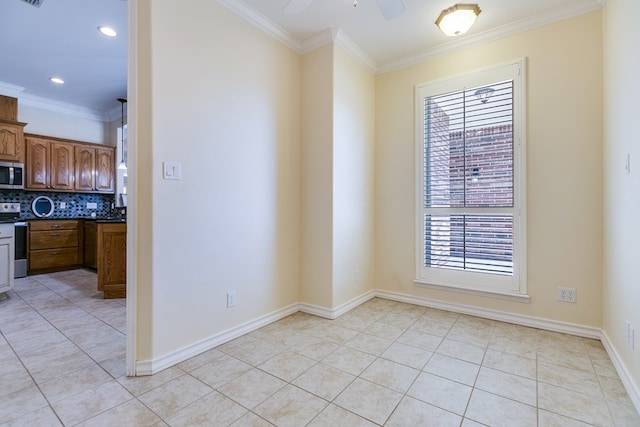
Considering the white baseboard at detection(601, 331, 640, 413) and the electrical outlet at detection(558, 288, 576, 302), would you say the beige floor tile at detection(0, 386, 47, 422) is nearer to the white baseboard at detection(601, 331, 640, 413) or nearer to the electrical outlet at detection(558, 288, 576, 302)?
the white baseboard at detection(601, 331, 640, 413)

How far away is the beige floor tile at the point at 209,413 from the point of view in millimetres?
1525

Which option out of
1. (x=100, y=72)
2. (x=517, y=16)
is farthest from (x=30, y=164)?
(x=517, y=16)

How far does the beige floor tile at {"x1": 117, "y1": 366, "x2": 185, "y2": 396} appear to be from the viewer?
1812 millimetres

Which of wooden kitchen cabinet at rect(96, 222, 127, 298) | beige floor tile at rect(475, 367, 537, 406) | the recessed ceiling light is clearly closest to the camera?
beige floor tile at rect(475, 367, 537, 406)

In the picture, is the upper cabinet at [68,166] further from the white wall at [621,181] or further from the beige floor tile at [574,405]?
the white wall at [621,181]

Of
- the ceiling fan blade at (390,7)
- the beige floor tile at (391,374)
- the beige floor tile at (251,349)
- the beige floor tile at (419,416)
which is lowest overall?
the beige floor tile at (419,416)

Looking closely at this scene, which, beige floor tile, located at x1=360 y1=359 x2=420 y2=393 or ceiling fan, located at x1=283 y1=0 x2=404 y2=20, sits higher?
ceiling fan, located at x1=283 y1=0 x2=404 y2=20

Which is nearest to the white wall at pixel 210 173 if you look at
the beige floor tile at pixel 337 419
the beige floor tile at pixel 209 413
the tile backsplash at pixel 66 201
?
the beige floor tile at pixel 209 413

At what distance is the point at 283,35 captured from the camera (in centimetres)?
299

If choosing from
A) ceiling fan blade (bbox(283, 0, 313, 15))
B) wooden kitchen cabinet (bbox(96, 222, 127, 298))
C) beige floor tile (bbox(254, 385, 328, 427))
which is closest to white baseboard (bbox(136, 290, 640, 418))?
beige floor tile (bbox(254, 385, 328, 427))

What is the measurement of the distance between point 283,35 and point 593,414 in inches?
140

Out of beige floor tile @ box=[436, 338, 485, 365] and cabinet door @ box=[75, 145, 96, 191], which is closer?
beige floor tile @ box=[436, 338, 485, 365]

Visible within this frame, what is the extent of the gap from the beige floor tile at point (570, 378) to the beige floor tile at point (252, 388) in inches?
65.3

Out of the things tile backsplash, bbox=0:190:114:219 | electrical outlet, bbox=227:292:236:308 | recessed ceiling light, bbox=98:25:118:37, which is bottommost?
electrical outlet, bbox=227:292:236:308
